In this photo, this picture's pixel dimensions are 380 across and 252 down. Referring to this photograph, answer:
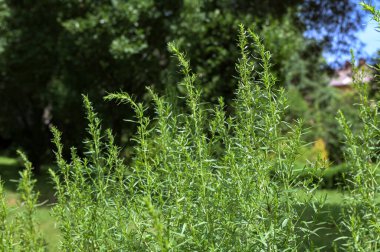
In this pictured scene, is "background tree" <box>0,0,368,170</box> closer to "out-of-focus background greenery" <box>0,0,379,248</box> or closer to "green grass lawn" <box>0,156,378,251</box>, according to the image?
"out-of-focus background greenery" <box>0,0,379,248</box>

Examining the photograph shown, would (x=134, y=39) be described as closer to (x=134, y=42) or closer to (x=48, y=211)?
(x=134, y=42)

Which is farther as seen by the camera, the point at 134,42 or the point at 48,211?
the point at 134,42

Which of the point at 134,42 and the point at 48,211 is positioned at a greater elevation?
the point at 48,211

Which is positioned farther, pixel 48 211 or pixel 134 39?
pixel 134 39

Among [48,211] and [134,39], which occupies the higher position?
[48,211]

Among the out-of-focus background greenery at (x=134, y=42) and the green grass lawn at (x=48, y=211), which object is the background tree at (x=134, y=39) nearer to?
the out-of-focus background greenery at (x=134, y=42)

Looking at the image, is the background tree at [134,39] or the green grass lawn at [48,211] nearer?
the green grass lawn at [48,211]

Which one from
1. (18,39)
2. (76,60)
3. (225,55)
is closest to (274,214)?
(225,55)

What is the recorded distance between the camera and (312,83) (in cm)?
2903

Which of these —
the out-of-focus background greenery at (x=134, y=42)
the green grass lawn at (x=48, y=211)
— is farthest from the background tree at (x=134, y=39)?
the green grass lawn at (x=48, y=211)

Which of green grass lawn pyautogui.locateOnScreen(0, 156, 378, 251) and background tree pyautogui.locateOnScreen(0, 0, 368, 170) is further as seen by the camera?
background tree pyautogui.locateOnScreen(0, 0, 368, 170)

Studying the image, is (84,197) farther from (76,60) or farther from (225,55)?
(76,60)

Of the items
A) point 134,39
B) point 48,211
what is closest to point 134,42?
point 134,39

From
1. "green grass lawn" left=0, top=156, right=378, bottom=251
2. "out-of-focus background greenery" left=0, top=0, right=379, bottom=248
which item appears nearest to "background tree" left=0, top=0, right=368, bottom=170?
"out-of-focus background greenery" left=0, top=0, right=379, bottom=248
